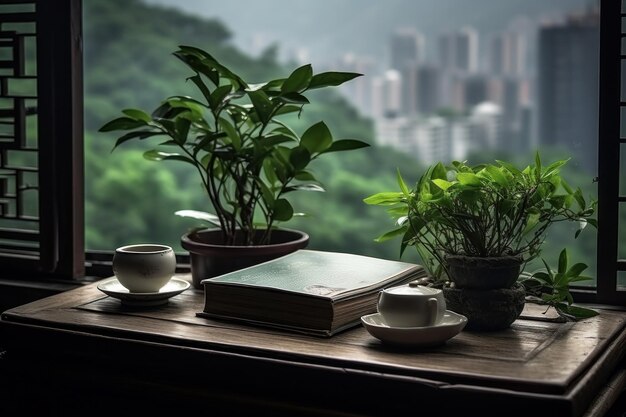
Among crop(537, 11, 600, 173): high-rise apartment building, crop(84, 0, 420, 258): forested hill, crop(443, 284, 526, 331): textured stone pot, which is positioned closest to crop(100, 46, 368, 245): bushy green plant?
crop(443, 284, 526, 331): textured stone pot

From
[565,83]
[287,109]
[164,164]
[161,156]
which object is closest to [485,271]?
[287,109]

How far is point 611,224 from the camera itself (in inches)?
49.5

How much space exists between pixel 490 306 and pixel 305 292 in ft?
0.80

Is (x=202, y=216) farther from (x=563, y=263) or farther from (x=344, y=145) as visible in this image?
(x=563, y=263)

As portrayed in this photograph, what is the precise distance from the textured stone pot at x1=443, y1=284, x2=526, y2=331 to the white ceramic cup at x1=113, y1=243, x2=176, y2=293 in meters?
0.45

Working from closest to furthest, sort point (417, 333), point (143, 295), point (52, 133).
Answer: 1. point (417, 333)
2. point (143, 295)
3. point (52, 133)

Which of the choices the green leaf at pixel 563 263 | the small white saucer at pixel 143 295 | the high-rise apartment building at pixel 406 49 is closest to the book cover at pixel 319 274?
the small white saucer at pixel 143 295

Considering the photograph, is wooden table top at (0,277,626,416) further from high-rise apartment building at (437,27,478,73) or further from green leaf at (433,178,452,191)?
high-rise apartment building at (437,27,478,73)

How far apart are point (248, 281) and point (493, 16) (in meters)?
6.25

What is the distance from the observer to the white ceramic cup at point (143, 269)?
1271mm

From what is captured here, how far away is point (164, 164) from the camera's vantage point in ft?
24.0

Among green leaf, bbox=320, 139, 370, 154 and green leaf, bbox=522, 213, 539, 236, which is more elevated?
green leaf, bbox=320, 139, 370, 154

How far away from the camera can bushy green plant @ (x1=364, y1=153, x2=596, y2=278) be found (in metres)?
1.13

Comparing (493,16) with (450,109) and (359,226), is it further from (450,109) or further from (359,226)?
(359,226)
